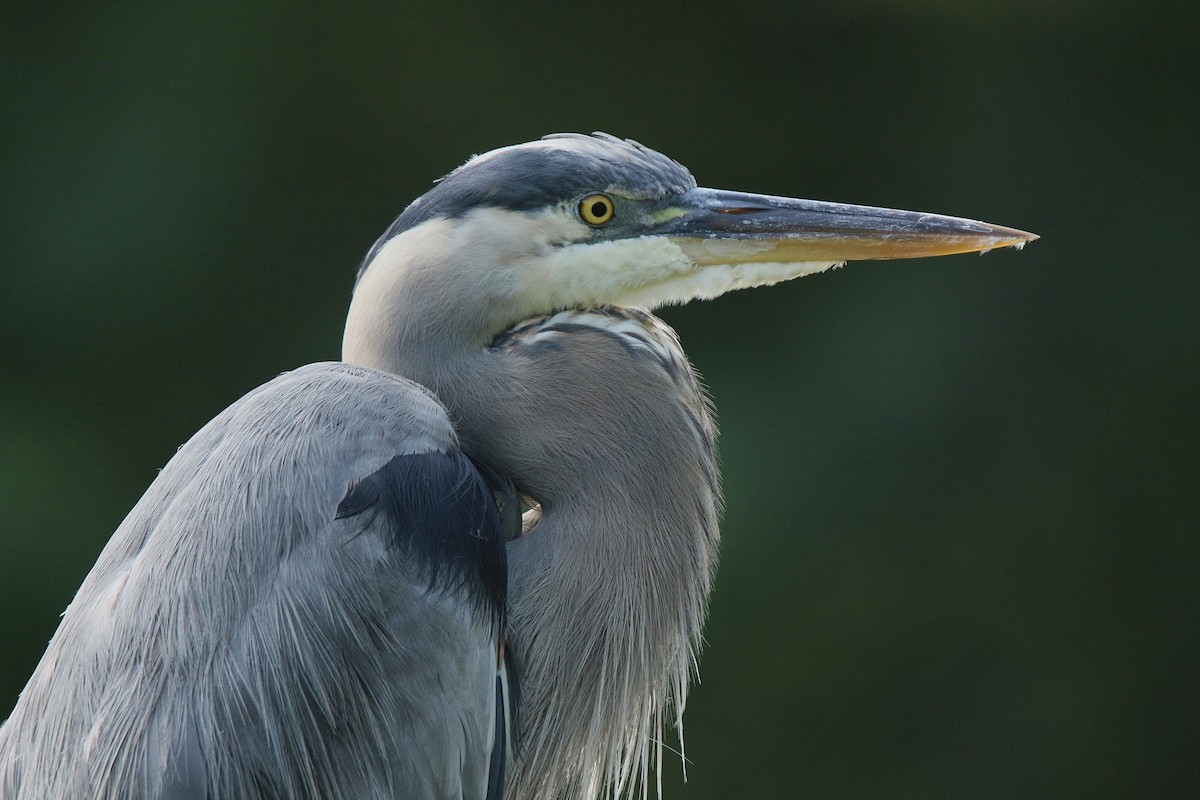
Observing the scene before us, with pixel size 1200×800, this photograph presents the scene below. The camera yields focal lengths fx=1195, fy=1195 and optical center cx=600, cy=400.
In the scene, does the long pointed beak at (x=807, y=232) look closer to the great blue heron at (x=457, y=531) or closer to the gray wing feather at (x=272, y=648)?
the great blue heron at (x=457, y=531)

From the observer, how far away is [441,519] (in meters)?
1.25

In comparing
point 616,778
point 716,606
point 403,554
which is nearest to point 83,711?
point 403,554

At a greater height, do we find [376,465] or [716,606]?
[376,465]

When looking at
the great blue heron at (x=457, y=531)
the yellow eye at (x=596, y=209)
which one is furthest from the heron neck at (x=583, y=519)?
the yellow eye at (x=596, y=209)

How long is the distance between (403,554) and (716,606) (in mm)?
2118

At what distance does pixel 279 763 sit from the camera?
1.17 m

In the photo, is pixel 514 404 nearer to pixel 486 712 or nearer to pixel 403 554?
pixel 403 554

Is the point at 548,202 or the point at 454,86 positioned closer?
the point at 548,202

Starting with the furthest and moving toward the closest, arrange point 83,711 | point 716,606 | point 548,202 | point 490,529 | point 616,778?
1. point 716,606
2. point 616,778
3. point 548,202
4. point 490,529
5. point 83,711

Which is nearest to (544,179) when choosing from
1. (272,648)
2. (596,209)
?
(596,209)

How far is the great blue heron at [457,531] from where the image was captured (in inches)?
45.8

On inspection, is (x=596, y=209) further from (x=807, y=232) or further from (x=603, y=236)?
(x=807, y=232)

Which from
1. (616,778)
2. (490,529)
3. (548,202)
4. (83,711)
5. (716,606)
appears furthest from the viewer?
(716,606)

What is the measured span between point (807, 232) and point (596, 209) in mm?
269
